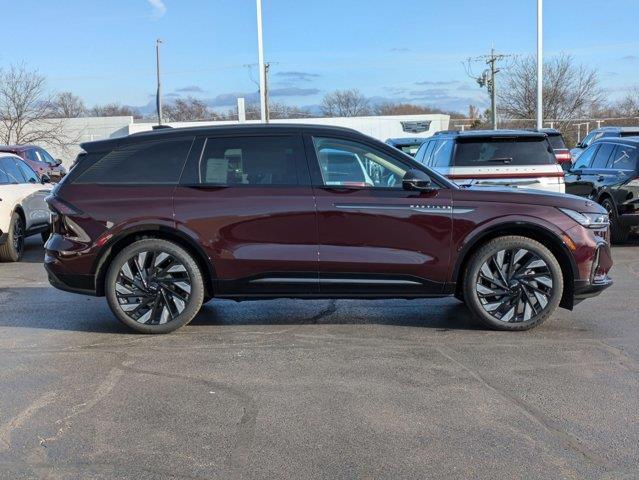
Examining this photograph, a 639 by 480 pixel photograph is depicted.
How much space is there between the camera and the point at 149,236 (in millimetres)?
5910

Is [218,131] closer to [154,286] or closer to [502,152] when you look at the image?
[154,286]

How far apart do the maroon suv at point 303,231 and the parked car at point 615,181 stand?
16.7ft

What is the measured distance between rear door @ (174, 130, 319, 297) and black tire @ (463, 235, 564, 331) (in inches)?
57.4

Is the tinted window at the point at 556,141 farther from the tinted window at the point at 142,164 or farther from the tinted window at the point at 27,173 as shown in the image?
the tinted window at the point at 142,164

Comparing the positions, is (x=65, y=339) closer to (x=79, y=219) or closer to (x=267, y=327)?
(x=79, y=219)

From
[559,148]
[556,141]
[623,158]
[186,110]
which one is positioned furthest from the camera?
[186,110]

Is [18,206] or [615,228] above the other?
[18,206]

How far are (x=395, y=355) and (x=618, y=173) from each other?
730 centimetres

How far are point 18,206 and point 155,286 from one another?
226 inches

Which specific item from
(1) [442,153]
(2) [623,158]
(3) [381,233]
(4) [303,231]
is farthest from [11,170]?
(2) [623,158]

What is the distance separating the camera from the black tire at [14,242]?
10.1 m

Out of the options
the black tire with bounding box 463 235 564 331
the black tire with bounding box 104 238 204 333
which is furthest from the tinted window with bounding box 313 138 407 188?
the black tire with bounding box 104 238 204 333

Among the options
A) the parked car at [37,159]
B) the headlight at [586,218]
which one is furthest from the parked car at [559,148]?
the parked car at [37,159]

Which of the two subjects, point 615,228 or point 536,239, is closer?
point 536,239
